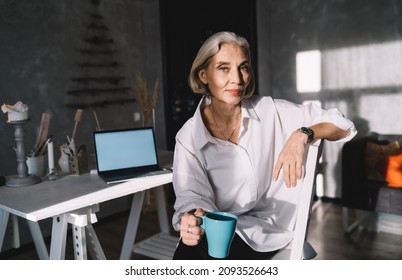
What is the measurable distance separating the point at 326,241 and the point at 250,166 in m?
1.85

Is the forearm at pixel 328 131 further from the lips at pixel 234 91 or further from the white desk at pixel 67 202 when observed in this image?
the white desk at pixel 67 202

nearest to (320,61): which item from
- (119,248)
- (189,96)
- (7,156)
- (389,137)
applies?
(389,137)

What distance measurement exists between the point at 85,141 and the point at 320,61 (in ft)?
8.01

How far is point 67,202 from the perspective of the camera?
149cm

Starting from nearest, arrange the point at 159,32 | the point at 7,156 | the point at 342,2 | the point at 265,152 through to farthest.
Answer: the point at 265,152 → the point at 7,156 → the point at 342,2 → the point at 159,32

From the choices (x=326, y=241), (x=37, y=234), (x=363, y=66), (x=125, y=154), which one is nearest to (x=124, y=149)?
(x=125, y=154)

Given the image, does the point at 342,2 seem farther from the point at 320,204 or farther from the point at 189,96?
the point at 320,204

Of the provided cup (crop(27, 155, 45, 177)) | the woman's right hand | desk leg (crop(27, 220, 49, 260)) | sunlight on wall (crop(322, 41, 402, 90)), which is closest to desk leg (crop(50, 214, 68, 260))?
cup (crop(27, 155, 45, 177))

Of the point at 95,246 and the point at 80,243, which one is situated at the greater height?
the point at 80,243

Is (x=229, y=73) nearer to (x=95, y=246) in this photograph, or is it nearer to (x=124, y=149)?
(x=124, y=149)

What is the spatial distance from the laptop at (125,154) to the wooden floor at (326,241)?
2.86 feet

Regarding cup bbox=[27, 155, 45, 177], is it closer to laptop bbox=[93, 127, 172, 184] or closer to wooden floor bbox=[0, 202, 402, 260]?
laptop bbox=[93, 127, 172, 184]

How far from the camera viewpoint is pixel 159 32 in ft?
12.3

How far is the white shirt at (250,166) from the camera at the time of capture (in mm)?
1191
